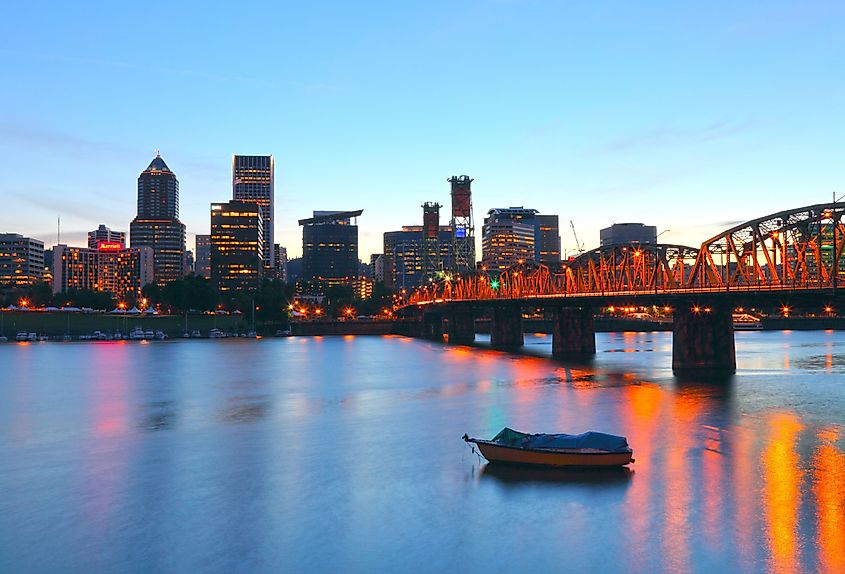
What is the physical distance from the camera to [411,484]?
45.1 meters

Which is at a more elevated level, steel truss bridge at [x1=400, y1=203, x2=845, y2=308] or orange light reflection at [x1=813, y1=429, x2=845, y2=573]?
steel truss bridge at [x1=400, y1=203, x2=845, y2=308]

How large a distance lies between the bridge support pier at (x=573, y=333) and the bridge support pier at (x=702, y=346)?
53628 mm

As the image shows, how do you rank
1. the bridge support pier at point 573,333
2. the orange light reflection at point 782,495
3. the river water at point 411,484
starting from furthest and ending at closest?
1. the bridge support pier at point 573,333
2. the river water at point 411,484
3. the orange light reflection at point 782,495

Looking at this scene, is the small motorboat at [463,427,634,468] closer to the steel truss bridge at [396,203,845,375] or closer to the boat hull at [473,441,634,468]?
the boat hull at [473,441,634,468]

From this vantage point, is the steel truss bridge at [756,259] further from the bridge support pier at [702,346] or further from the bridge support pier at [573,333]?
the bridge support pier at [573,333]

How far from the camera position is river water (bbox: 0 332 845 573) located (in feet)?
109

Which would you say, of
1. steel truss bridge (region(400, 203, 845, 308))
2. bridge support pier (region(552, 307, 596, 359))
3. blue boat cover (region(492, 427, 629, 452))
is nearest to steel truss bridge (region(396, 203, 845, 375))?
steel truss bridge (region(400, 203, 845, 308))

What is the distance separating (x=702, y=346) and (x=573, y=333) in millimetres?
58427

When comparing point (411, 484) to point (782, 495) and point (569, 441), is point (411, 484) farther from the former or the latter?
point (782, 495)

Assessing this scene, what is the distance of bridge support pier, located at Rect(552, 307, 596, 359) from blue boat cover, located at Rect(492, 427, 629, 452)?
4525 inches

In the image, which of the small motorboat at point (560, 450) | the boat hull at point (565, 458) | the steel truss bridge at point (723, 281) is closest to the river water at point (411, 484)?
the boat hull at point (565, 458)

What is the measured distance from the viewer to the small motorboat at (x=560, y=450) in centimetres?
4628

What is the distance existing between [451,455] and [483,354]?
115829mm

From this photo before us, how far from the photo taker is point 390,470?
160 feet
